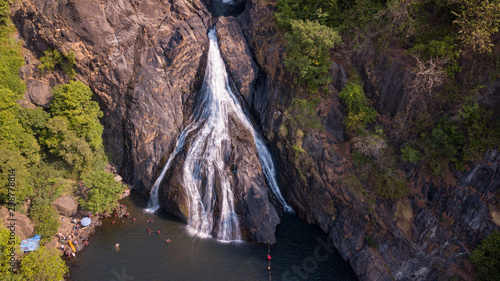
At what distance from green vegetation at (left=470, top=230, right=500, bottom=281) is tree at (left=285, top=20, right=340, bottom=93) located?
1861cm

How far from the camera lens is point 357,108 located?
29.1m

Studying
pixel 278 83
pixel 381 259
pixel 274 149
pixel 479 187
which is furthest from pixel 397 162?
pixel 278 83

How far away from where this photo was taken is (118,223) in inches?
1200

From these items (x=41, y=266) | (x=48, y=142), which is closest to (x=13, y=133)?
(x=48, y=142)

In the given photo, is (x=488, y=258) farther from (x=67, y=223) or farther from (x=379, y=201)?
(x=67, y=223)

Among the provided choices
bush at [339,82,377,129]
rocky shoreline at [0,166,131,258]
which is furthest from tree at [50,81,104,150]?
bush at [339,82,377,129]

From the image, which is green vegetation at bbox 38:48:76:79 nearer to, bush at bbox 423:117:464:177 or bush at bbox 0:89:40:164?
bush at bbox 0:89:40:164

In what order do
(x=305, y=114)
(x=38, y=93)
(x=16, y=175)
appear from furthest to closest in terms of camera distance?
(x=38, y=93), (x=305, y=114), (x=16, y=175)

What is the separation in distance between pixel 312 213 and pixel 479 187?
48.1 feet

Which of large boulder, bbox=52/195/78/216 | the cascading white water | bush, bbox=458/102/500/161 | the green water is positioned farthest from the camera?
the cascading white water

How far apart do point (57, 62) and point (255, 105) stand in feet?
76.2

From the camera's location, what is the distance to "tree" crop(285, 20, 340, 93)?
2947cm

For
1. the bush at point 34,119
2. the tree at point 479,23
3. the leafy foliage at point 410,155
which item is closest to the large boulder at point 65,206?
the bush at point 34,119

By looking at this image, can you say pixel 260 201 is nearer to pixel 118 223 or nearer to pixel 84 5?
pixel 118 223
